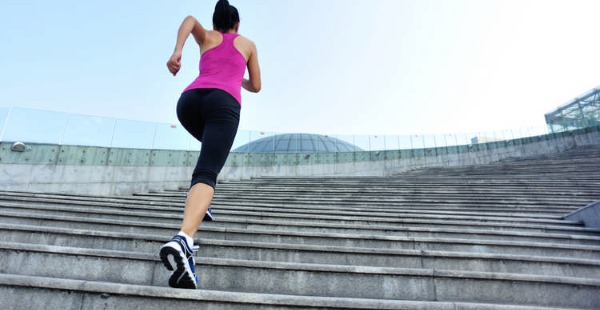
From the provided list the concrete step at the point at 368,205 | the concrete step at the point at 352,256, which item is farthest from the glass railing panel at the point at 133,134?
the concrete step at the point at 352,256

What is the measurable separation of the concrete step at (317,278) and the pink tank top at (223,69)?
1.38 m

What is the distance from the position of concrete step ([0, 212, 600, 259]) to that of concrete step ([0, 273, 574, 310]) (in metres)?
1.44

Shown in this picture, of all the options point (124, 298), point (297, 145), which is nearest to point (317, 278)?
point (124, 298)

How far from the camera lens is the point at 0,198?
502 cm

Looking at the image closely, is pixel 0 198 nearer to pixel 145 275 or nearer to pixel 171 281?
pixel 145 275

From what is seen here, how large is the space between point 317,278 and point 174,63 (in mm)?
1895

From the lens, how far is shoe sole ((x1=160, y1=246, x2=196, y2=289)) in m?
1.53

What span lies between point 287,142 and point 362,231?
13307 mm

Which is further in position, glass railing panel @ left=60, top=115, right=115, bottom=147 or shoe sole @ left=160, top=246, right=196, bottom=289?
glass railing panel @ left=60, top=115, right=115, bottom=147

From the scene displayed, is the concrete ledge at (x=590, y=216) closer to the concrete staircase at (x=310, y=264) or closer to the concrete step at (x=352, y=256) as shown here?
the concrete staircase at (x=310, y=264)

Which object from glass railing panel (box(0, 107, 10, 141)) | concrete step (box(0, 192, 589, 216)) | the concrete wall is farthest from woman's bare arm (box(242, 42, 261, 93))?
glass railing panel (box(0, 107, 10, 141))

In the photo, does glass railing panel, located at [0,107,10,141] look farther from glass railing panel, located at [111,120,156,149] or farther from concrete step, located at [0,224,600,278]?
concrete step, located at [0,224,600,278]

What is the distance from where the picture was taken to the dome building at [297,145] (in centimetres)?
1420

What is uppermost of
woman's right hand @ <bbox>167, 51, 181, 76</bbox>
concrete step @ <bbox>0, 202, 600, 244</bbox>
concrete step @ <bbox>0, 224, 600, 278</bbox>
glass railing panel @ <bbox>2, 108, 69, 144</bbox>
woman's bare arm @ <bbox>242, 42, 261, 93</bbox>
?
glass railing panel @ <bbox>2, 108, 69, 144</bbox>
